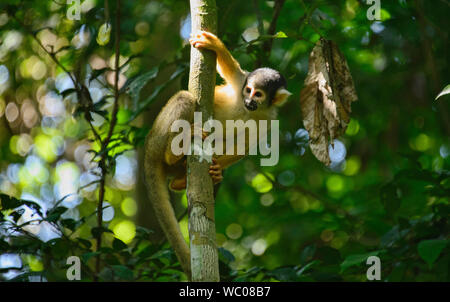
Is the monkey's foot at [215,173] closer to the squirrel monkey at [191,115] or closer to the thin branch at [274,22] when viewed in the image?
the squirrel monkey at [191,115]

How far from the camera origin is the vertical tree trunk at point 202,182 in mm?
2727

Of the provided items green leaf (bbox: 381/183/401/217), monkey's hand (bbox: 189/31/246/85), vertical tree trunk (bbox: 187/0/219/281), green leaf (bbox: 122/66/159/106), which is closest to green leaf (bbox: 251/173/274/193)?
monkey's hand (bbox: 189/31/246/85)

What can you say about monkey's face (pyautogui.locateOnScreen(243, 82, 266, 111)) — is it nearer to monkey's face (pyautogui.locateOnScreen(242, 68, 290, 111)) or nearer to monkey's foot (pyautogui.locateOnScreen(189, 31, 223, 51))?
monkey's face (pyautogui.locateOnScreen(242, 68, 290, 111))

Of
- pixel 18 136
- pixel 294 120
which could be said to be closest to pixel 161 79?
pixel 294 120

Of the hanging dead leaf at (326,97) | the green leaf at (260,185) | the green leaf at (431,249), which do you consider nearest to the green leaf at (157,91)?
the hanging dead leaf at (326,97)

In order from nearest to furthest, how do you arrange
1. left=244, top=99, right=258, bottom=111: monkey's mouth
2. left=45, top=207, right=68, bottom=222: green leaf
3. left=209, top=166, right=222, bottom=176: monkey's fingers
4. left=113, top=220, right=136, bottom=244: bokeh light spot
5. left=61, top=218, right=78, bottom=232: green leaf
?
1. left=45, top=207, right=68, bottom=222: green leaf
2. left=61, top=218, right=78, bottom=232: green leaf
3. left=209, top=166, right=222, bottom=176: monkey's fingers
4. left=244, top=99, right=258, bottom=111: monkey's mouth
5. left=113, top=220, right=136, bottom=244: bokeh light spot

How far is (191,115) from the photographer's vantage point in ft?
11.8

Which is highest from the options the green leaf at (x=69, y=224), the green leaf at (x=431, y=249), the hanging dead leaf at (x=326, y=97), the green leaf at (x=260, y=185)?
the green leaf at (x=260, y=185)

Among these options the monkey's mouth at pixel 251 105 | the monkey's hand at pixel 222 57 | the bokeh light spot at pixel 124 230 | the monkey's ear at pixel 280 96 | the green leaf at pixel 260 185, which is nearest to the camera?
the monkey's hand at pixel 222 57

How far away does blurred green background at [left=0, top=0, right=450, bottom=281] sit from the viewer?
3.72 metres

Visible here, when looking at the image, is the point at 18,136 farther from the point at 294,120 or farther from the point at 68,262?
the point at 68,262

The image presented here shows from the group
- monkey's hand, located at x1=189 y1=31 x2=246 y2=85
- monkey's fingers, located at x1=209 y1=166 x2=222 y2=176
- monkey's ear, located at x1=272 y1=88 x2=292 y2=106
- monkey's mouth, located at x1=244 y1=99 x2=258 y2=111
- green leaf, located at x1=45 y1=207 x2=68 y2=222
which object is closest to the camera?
green leaf, located at x1=45 y1=207 x2=68 y2=222

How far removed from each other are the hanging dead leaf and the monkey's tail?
4.03ft

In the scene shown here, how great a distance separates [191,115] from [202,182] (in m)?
0.86
